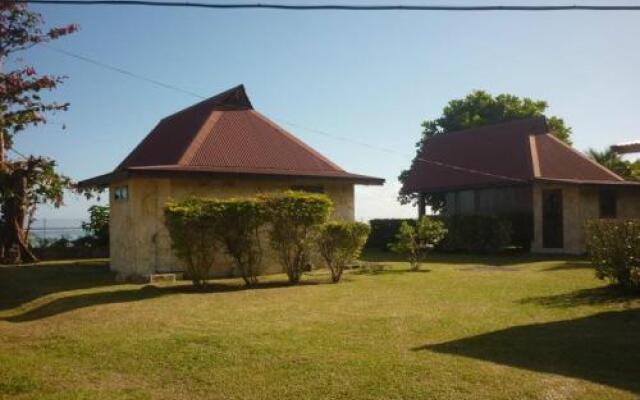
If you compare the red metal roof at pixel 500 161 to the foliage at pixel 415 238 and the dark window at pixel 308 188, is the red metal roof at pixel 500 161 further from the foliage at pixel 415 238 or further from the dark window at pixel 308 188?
the dark window at pixel 308 188

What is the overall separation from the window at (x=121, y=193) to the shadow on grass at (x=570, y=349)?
37.4 ft

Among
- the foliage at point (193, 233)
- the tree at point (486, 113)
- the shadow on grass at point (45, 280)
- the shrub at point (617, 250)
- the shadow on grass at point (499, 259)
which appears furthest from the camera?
the tree at point (486, 113)

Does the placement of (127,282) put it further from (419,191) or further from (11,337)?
(419,191)

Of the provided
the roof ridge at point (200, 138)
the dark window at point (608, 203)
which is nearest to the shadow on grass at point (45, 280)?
the roof ridge at point (200, 138)

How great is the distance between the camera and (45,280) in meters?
16.4

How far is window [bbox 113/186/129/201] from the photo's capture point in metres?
16.5

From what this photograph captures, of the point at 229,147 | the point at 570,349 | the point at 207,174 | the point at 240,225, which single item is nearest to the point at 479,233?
the point at 229,147

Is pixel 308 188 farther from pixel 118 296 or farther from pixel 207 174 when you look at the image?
pixel 118 296

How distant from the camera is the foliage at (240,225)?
13.4 meters

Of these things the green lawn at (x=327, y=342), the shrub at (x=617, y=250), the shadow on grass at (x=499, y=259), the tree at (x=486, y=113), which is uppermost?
the tree at (x=486, y=113)

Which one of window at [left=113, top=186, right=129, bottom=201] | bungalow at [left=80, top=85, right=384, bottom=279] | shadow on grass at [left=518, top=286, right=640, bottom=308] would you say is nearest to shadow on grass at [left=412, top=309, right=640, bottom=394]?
shadow on grass at [left=518, top=286, right=640, bottom=308]

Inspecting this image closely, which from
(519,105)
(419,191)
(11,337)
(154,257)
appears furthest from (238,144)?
(519,105)

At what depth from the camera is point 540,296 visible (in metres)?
11.6

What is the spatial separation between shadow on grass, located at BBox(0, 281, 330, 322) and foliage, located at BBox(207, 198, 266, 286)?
65 cm
